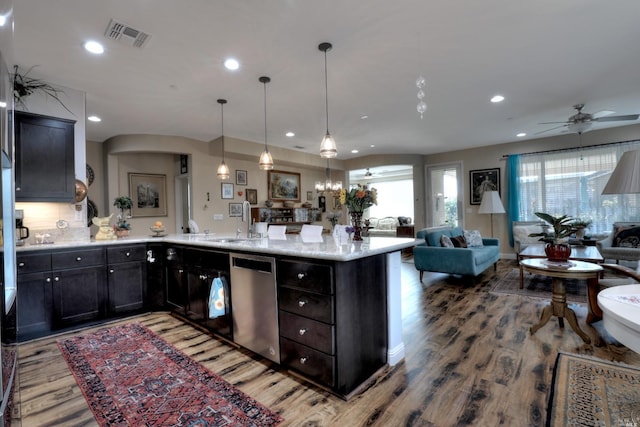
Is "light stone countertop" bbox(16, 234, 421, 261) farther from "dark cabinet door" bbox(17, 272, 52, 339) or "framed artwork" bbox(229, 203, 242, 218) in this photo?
"framed artwork" bbox(229, 203, 242, 218)

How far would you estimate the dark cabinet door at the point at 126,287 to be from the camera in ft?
11.3

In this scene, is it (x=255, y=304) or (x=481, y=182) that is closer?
(x=255, y=304)

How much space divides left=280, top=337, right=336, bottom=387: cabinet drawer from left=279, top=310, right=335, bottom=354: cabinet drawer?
0.04 meters

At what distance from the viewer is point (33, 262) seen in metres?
2.93

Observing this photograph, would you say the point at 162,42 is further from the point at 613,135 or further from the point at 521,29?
the point at 613,135

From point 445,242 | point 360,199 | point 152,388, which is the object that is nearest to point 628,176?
point 360,199

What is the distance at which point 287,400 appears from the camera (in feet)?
6.27

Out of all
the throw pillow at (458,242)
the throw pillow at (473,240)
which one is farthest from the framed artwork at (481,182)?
the throw pillow at (458,242)

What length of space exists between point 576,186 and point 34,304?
9106 mm

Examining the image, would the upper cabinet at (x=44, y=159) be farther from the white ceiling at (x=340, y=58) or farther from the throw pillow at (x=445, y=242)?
the throw pillow at (x=445, y=242)

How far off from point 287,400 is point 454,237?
4.39 m

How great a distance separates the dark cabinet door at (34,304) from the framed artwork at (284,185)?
16.1 feet

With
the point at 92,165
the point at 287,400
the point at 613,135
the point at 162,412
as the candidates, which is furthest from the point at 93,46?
the point at 613,135

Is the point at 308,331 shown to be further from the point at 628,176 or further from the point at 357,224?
the point at 628,176
